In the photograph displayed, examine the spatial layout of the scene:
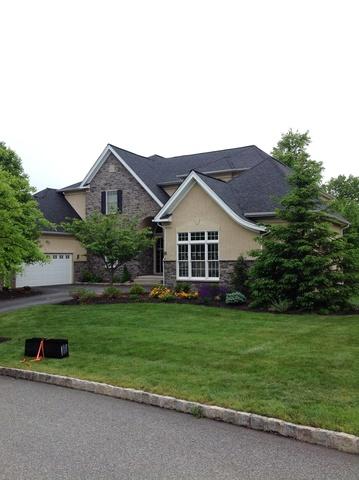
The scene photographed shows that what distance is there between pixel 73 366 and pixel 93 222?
1243cm

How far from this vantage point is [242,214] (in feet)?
63.6

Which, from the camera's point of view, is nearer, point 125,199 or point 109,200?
point 125,199

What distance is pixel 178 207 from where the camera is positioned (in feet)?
67.4

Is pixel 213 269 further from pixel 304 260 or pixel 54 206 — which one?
pixel 54 206

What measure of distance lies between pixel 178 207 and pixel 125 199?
8403 mm

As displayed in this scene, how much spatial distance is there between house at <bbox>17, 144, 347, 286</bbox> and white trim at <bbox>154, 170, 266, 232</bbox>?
0.14 ft

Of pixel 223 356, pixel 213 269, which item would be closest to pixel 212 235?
pixel 213 269

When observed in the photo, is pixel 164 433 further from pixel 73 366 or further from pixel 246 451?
pixel 73 366

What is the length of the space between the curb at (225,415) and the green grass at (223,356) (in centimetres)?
16

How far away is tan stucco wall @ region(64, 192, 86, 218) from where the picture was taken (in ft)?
100.0

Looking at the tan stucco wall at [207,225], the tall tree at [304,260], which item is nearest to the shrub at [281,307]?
the tall tree at [304,260]

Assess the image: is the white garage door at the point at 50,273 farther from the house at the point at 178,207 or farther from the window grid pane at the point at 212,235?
the window grid pane at the point at 212,235

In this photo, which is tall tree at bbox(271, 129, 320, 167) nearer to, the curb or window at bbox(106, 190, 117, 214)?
window at bbox(106, 190, 117, 214)

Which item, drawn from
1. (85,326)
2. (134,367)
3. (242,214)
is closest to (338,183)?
(242,214)
